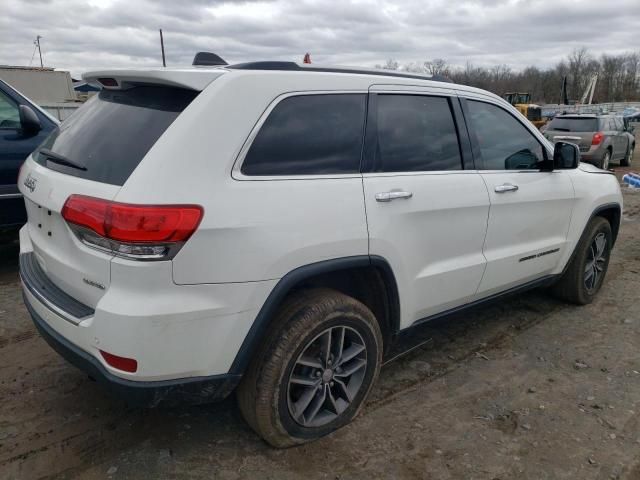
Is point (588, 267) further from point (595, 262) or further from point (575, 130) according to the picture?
point (575, 130)

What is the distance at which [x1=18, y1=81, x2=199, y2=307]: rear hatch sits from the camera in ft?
7.37

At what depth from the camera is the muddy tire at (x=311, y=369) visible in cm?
247

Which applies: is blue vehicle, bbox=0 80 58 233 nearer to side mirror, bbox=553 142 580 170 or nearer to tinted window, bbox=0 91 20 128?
tinted window, bbox=0 91 20 128

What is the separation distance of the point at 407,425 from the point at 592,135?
14.4 metres

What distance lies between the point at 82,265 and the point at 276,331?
0.87m

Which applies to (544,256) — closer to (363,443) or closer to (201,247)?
(363,443)

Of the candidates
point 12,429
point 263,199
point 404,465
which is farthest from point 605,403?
point 12,429

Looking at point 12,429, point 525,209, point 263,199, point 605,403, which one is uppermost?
point 263,199

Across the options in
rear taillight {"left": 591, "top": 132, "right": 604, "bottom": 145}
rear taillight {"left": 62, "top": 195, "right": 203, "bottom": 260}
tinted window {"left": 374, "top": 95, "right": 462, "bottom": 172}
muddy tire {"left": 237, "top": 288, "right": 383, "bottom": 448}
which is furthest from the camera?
rear taillight {"left": 591, "top": 132, "right": 604, "bottom": 145}

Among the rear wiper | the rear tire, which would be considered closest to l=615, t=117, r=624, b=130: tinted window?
the rear tire

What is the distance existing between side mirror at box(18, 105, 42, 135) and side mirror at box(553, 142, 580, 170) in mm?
4235

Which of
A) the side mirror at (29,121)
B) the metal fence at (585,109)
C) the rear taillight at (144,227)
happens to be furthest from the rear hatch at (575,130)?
the metal fence at (585,109)

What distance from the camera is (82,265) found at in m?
2.28

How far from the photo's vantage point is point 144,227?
206 centimetres
